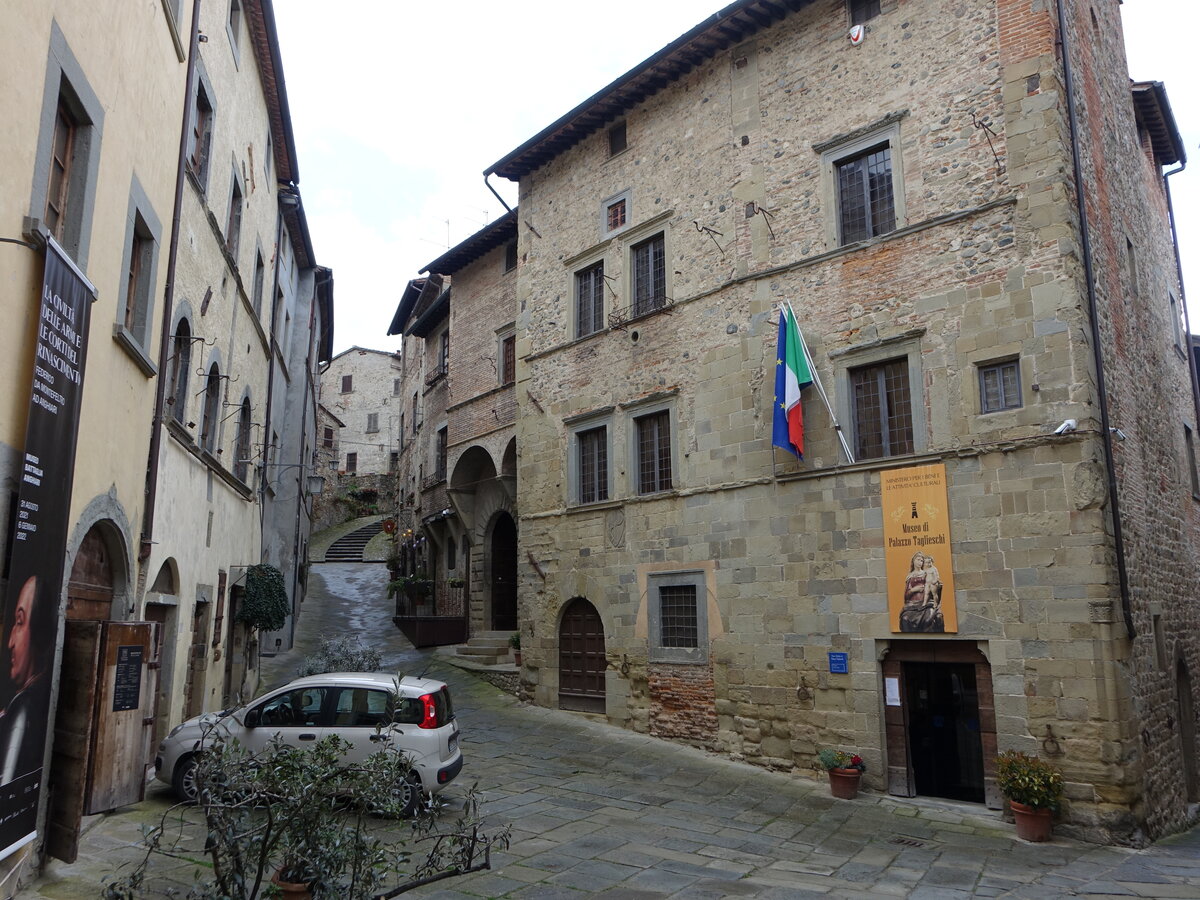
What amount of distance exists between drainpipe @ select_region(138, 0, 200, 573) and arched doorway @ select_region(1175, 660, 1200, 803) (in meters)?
13.4

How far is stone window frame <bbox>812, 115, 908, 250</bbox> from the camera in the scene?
12.2 m

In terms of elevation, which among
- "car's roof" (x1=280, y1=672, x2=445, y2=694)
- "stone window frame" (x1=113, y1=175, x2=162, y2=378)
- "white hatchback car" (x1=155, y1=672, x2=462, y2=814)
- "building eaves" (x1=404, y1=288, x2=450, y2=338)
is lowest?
"white hatchback car" (x1=155, y1=672, x2=462, y2=814)

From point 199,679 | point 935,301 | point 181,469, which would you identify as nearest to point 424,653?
point 199,679

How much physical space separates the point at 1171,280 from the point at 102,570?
60.0 ft

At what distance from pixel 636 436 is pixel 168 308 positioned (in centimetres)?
796

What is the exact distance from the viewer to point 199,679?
40.7 ft

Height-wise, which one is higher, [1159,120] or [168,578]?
[1159,120]

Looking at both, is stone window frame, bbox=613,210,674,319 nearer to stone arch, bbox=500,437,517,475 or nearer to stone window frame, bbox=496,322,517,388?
stone window frame, bbox=496,322,517,388

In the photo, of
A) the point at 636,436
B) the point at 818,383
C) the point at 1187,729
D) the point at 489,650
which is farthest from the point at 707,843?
the point at 489,650

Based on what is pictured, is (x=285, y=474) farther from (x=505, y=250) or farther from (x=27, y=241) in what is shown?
(x=27, y=241)

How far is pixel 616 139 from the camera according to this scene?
55.1ft

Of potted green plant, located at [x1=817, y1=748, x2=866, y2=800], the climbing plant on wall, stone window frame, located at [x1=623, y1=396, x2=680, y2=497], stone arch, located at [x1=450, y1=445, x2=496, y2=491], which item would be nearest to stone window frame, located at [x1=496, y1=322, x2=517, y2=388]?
stone arch, located at [x1=450, y1=445, x2=496, y2=491]

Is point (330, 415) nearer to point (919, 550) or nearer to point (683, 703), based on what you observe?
point (683, 703)

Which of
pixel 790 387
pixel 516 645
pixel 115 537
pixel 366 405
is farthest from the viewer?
pixel 366 405
